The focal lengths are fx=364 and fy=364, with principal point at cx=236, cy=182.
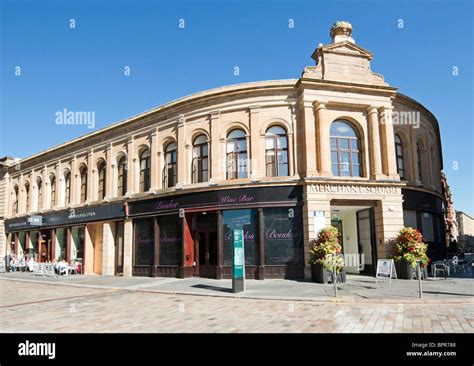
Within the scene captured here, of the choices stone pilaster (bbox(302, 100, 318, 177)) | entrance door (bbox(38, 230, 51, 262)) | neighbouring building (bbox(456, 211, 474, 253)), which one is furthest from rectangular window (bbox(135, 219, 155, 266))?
neighbouring building (bbox(456, 211, 474, 253))

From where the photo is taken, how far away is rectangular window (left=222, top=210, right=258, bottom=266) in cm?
1833

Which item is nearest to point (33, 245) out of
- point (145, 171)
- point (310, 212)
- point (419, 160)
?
point (145, 171)

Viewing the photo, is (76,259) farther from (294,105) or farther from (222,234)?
(294,105)

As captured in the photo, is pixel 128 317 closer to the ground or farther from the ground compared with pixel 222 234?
closer to the ground

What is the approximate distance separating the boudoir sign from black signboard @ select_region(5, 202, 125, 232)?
1256 cm

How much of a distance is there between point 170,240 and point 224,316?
11970 millimetres

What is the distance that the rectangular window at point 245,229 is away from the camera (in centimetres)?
1833

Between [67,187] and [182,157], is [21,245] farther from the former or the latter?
[182,157]

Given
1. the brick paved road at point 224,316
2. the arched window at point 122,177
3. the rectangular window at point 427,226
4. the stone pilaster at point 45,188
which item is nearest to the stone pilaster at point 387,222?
the rectangular window at point 427,226

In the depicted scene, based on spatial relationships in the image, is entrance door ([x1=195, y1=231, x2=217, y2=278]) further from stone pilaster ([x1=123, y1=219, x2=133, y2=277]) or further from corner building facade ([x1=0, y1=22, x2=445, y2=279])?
stone pilaster ([x1=123, y1=219, x2=133, y2=277])
